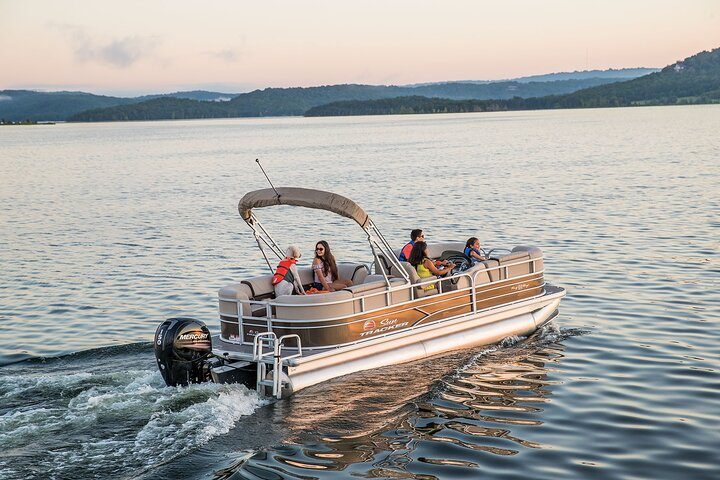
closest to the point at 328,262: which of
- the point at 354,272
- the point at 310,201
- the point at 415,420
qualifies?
the point at 354,272

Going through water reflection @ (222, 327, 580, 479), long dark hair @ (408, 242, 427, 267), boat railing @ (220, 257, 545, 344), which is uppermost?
long dark hair @ (408, 242, 427, 267)

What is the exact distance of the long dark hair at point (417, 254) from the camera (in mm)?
→ 14008

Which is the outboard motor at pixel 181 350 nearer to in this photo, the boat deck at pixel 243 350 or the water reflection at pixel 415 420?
the boat deck at pixel 243 350

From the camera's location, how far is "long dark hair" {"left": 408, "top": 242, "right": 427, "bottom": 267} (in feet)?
46.0

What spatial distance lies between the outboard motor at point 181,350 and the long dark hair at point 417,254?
3820 millimetres

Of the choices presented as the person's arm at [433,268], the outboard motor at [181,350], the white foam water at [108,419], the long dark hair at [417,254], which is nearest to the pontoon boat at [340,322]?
the outboard motor at [181,350]

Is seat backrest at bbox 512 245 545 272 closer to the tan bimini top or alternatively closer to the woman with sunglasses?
the woman with sunglasses

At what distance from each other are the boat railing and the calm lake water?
833 mm

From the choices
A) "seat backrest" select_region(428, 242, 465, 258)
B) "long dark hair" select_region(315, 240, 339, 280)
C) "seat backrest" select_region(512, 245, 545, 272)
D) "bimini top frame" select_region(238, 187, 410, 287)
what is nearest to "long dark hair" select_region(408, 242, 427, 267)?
"bimini top frame" select_region(238, 187, 410, 287)

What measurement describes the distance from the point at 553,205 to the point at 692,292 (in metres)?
15.9

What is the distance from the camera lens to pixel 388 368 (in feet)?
41.5

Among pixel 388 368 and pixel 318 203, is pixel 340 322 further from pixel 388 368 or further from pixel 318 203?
pixel 318 203

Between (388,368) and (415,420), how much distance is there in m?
1.74

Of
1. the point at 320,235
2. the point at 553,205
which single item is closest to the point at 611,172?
the point at 553,205
